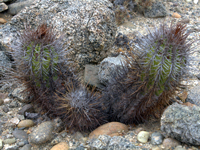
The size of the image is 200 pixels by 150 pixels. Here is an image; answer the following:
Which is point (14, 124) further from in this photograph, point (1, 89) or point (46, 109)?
point (1, 89)

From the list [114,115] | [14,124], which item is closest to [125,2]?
[114,115]

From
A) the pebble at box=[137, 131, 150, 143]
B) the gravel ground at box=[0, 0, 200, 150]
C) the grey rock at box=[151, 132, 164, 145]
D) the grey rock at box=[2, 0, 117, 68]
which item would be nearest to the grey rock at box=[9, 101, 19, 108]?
the gravel ground at box=[0, 0, 200, 150]

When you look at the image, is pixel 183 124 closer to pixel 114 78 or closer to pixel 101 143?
pixel 101 143

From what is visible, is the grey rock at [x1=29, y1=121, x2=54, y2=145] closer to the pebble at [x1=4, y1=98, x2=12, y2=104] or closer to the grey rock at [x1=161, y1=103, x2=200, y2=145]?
the pebble at [x1=4, y1=98, x2=12, y2=104]

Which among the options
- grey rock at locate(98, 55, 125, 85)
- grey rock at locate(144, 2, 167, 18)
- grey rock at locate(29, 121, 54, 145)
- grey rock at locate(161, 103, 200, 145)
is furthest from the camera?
→ grey rock at locate(144, 2, 167, 18)

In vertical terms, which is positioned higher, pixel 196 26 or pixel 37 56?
pixel 37 56

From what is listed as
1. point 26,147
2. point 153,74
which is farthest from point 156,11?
point 26,147
